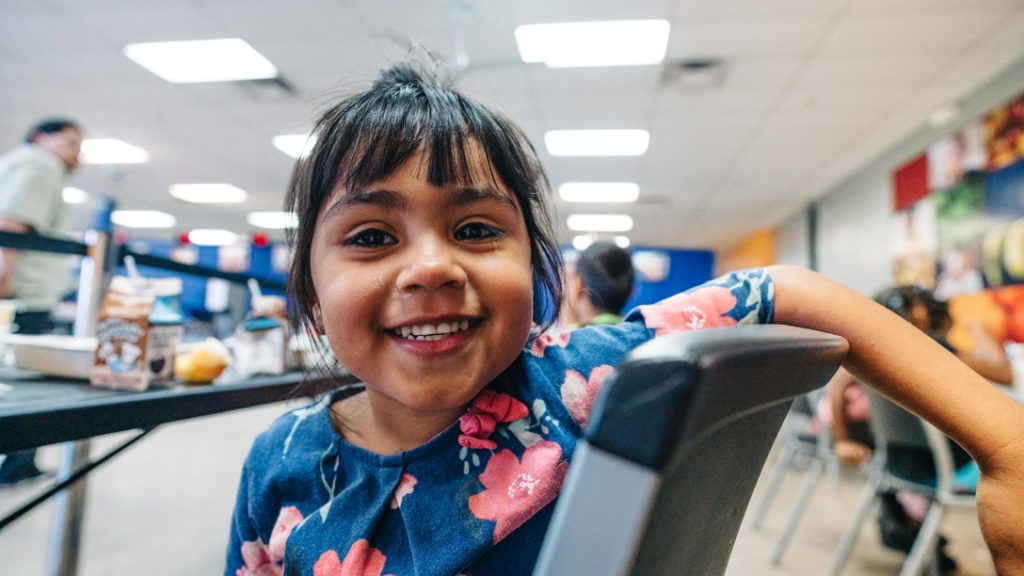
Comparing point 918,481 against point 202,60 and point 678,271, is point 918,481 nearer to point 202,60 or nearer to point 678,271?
point 202,60

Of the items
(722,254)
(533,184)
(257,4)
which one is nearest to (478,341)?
(533,184)

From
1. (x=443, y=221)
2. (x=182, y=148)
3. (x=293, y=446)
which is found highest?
(x=182, y=148)

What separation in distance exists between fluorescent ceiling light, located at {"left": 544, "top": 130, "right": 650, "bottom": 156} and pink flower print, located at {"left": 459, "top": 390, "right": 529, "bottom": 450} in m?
4.56

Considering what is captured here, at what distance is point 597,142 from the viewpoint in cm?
518

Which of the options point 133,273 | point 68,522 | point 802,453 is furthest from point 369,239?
point 802,453

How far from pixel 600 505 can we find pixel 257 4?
3.57 meters

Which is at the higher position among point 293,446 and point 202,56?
point 202,56

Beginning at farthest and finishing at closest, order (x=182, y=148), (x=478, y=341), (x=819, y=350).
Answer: (x=182, y=148), (x=478, y=341), (x=819, y=350)

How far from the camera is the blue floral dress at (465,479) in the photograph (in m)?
0.54

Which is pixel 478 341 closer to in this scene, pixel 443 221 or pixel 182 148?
pixel 443 221

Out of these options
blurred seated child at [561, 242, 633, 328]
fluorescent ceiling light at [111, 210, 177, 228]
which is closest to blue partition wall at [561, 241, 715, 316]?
fluorescent ceiling light at [111, 210, 177, 228]

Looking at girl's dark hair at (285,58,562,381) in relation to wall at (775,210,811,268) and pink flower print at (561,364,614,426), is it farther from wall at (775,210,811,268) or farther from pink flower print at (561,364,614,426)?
wall at (775,210,811,268)

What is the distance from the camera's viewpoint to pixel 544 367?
62 centimetres

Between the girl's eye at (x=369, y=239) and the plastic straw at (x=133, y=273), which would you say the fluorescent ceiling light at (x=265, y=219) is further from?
the girl's eye at (x=369, y=239)
